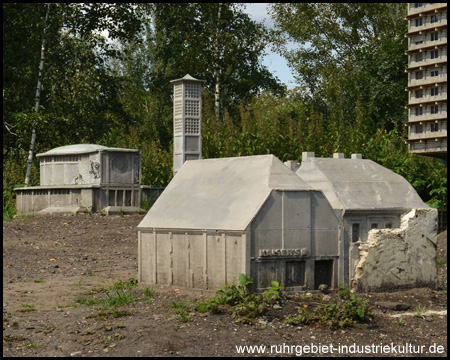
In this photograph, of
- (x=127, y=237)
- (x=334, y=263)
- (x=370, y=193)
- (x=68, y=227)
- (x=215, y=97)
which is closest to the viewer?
(x=334, y=263)

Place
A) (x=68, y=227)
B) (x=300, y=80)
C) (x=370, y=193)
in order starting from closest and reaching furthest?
(x=370, y=193)
(x=68, y=227)
(x=300, y=80)

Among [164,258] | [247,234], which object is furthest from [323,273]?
[164,258]

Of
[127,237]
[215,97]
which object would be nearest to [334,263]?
[127,237]

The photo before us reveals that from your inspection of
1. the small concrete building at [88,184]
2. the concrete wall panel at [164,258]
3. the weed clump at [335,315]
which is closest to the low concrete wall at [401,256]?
the weed clump at [335,315]

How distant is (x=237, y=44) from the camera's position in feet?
117

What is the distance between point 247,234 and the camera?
12.0 metres

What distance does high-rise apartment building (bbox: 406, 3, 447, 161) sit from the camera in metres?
13.9

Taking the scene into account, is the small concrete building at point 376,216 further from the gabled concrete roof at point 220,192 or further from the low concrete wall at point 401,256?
the gabled concrete roof at point 220,192

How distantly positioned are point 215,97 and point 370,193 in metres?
22.1

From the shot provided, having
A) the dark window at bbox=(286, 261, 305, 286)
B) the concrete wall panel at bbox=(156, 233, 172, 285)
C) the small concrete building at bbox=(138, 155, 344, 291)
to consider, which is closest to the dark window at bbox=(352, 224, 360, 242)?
the small concrete building at bbox=(138, 155, 344, 291)

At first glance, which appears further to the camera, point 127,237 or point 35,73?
point 35,73

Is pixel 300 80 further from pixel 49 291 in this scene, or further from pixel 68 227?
pixel 49 291

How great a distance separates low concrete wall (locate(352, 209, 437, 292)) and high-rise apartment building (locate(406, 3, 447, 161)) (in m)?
1.43

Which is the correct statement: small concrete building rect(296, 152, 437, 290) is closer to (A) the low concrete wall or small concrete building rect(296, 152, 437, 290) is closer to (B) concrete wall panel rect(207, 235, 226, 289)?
(A) the low concrete wall
